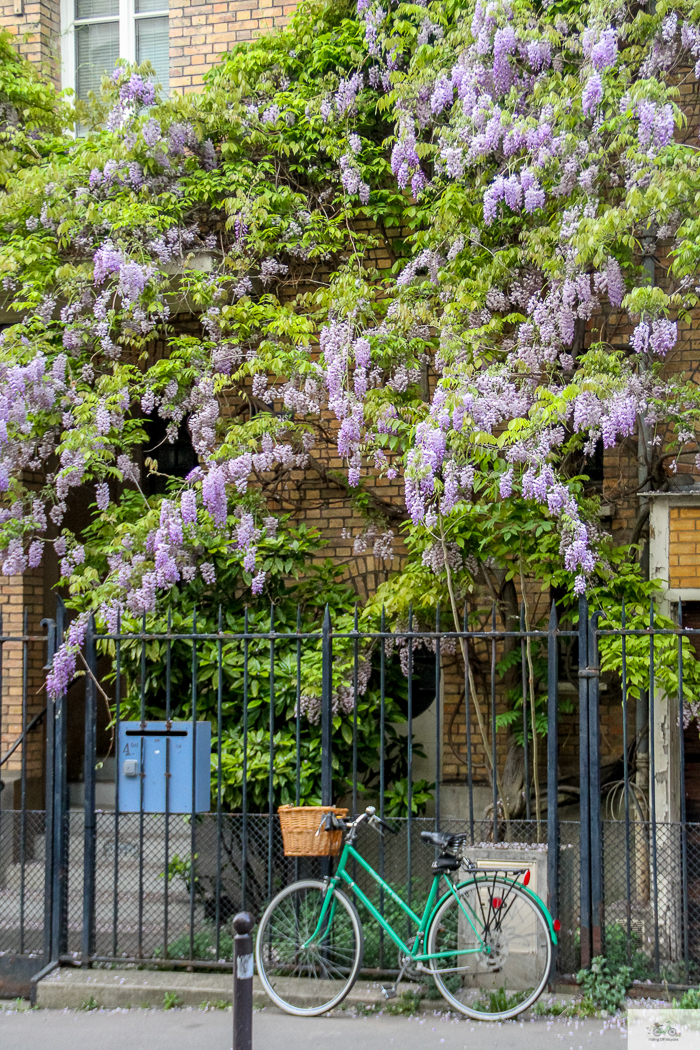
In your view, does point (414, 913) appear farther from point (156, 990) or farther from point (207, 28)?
point (207, 28)

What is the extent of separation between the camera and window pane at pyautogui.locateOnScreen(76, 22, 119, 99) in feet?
31.9

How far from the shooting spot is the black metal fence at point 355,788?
5848 millimetres

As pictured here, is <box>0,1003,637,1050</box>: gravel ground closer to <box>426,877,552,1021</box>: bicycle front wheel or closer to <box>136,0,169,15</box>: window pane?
<box>426,877,552,1021</box>: bicycle front wheel

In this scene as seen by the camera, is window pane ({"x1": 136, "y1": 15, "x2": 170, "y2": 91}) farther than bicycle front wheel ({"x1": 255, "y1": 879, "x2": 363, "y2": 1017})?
Yes

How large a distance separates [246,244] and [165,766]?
14.5 ft

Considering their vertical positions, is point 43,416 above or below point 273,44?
below

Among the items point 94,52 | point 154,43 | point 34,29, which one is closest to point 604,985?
point 154,43

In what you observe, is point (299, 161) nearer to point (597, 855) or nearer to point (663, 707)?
point (663, 707)

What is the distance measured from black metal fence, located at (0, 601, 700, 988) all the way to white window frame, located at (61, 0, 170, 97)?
5716mm

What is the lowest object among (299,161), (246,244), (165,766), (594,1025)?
(594,1025)

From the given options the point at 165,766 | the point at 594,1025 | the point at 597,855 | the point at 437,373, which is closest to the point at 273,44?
the point at 437,373

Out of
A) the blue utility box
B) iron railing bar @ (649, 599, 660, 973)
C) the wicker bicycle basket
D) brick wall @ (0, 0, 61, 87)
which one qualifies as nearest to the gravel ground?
iron railing bar @ (649, 599, 660, 973)

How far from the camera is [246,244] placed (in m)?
8.50

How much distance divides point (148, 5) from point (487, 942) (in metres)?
8.71
